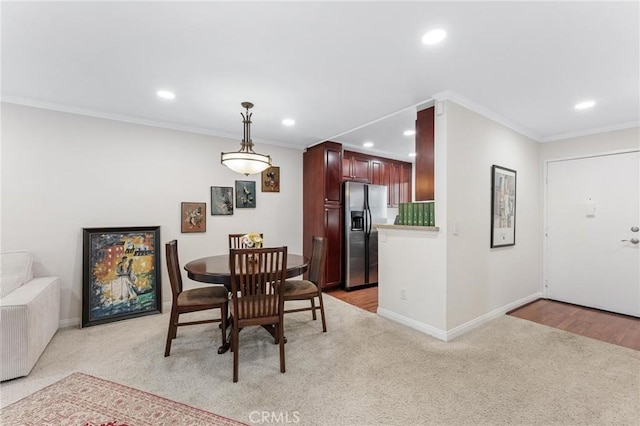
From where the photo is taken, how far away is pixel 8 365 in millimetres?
2076

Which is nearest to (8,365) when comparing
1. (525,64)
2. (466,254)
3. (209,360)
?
(209,360)

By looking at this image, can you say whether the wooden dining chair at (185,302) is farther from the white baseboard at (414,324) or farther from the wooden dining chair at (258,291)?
the white baseboard at (414,324)

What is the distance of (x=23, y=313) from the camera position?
84.3 inches

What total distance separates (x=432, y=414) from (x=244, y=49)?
2748mm

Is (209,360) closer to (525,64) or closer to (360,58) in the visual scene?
(360,58)

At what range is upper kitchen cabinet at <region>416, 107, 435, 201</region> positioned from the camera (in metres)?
2.96

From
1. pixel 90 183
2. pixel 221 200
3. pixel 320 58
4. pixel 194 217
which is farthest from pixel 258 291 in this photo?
pixel 90 183

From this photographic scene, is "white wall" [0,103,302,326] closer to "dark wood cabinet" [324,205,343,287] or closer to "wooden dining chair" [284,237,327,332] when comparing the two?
"dark wood cabinet" [324,205,343,287]

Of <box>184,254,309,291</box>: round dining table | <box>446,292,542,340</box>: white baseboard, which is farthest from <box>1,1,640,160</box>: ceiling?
<box>446,292,542,340</box>: white baseboard

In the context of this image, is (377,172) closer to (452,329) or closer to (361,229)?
(361,229)

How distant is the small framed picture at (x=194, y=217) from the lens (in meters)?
3.81

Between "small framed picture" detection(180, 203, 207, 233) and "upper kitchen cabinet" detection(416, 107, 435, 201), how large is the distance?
112 inches

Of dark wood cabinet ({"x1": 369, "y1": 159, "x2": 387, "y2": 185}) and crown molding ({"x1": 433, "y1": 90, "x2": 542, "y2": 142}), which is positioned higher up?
crown molding ({"x1": 433, "y1": 90, "x2": 542, "y2": 142})

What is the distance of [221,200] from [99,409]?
271 centimetres
